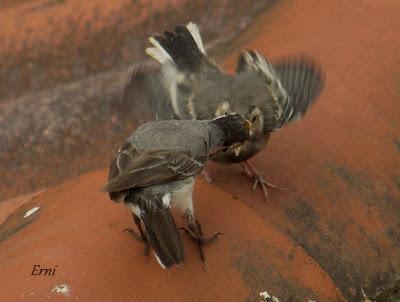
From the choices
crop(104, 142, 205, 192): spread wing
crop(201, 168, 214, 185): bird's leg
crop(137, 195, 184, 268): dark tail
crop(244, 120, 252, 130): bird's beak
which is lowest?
crop(201, 168, 214, 185): bird's leg

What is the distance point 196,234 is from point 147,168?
235 mm

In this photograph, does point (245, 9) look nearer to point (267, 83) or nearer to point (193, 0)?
point (193, 0)

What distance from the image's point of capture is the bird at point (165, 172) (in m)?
1.89

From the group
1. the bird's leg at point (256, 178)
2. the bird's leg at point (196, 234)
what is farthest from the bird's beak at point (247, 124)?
the bird's leg at point (196, 234)

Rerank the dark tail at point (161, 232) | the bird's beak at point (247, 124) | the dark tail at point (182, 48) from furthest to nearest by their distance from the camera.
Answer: the dark tail at point (182, 48), the bird's beak at point (247, 124), the dark tail at point (161, 232)

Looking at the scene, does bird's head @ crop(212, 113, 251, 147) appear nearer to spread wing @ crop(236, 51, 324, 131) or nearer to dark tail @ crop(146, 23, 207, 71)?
spread wing @ crop(236, 51, 324, 131)

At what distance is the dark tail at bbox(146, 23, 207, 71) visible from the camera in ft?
9.35

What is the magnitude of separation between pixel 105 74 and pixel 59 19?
0.34m

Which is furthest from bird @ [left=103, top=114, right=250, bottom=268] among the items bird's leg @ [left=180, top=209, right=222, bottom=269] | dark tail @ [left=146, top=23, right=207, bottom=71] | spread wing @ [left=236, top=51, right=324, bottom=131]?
dark tail @ [left=146, top=23, right=207, bottom=71]

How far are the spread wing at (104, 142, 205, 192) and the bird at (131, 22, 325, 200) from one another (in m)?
0.22

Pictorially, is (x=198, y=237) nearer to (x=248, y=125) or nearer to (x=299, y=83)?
(x=248, y=125)

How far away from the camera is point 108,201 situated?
211cm

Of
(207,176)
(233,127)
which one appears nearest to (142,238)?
(207,176)

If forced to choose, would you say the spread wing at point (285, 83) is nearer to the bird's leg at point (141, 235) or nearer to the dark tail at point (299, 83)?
the dark tail at point (299, 83)
